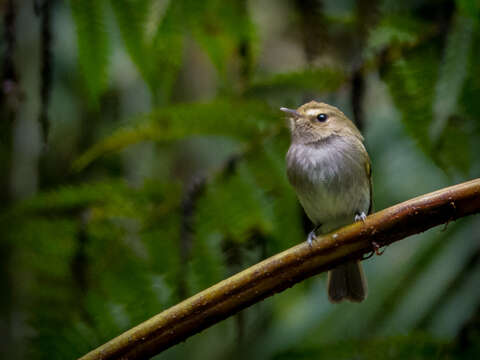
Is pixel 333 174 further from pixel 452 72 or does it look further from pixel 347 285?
pixel 452 72

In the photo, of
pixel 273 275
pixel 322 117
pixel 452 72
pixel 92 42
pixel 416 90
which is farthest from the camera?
pixel 322 117

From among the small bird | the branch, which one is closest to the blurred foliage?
the small bird

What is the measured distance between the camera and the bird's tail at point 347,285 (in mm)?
2184

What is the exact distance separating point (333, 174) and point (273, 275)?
1.06m

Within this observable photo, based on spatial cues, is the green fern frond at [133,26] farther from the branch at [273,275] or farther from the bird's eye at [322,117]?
the branch at [273,275]

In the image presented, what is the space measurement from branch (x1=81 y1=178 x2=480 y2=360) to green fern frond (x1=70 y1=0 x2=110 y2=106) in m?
1.17

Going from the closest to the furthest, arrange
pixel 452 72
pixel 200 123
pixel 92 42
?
1. pixel 452 72
2. pixel 92 42
3. pixel 200 123

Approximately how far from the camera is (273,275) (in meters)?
1.24

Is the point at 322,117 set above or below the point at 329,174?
above

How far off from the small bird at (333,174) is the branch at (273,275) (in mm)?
941

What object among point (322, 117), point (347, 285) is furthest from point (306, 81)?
point (347, 285)

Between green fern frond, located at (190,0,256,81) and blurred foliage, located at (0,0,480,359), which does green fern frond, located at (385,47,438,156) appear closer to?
blurred foliage, located at (0,0,480,359)

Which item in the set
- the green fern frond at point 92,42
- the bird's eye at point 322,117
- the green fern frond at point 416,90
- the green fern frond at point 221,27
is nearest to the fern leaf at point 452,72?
the green fern frond at point 416,90

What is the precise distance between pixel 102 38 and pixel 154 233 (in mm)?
808
